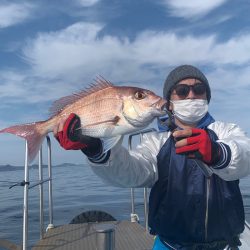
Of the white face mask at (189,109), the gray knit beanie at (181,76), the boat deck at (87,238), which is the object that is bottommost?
the boat deck at (87,238)

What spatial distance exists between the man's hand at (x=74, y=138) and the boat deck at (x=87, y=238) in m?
3.69

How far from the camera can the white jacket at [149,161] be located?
3061 millimetres

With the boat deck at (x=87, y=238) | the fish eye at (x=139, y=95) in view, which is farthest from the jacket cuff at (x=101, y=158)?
the boat deck at (x=87, y=238)

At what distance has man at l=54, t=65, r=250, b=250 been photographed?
124 inches

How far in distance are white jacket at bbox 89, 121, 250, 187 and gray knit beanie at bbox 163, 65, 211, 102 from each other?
49cm

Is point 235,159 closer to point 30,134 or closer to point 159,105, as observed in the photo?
point 159,105

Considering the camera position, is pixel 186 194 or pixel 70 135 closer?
pixel 70 135

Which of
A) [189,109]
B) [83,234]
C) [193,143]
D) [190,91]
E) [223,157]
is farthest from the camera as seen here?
[83,234]

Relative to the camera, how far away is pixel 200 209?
3480 millimetres

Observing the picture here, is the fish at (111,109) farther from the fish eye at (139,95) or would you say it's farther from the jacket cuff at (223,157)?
the jacket cuff at (223,157)

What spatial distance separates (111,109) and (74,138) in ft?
1.29

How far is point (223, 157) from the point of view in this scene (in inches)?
113

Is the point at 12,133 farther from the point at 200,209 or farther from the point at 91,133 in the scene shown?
the point at 200,209

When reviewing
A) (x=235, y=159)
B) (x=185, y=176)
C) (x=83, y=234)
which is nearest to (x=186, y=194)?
(x=185, y=176)
